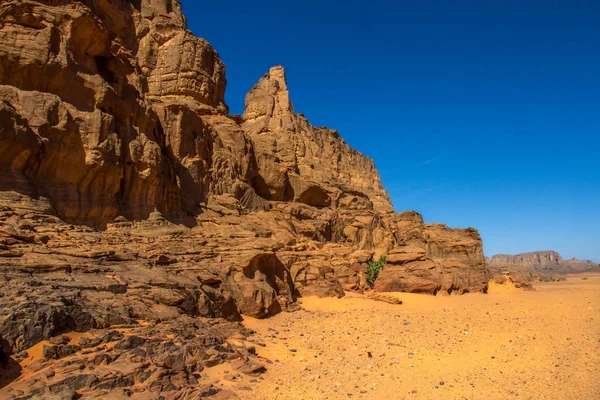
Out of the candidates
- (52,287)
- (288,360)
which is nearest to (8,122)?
(52,287)

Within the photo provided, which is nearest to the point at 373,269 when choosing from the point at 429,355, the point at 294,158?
the point at 294,158

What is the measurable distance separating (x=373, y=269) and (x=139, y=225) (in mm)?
18999

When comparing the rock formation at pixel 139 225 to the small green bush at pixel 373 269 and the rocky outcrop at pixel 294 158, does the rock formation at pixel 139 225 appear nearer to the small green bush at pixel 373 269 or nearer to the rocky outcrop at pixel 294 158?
the rocky outcrop at pixel 294 158

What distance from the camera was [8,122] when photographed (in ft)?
48.9

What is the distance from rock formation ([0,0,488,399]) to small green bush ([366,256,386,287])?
3.27 ft

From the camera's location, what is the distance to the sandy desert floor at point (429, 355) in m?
9.07

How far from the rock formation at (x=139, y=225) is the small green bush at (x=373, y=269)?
100 cm

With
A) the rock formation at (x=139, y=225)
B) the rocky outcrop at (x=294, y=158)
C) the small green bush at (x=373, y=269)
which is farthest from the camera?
the rocky outcrop at (x=294, y=158)

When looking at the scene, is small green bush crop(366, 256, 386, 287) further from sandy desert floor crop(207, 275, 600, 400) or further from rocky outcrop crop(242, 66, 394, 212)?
rocky outcrop crop(242, 66, 394, 212)

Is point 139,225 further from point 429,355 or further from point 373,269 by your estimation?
point 373,269

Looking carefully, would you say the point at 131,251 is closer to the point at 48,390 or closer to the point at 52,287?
the point at 52,287

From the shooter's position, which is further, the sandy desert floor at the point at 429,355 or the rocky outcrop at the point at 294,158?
the rocky outcrop at the point at 294,158

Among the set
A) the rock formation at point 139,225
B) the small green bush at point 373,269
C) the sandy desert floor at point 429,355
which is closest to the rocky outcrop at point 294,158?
the rock formation at point 139,225

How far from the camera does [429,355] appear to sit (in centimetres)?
1196
